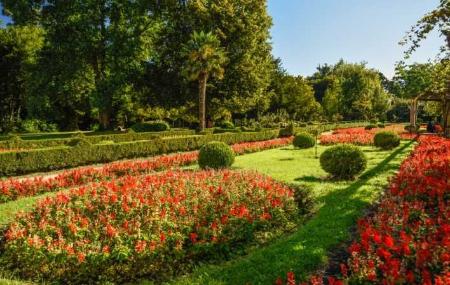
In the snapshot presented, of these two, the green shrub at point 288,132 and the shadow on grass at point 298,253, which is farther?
the green shrub at point 288,132

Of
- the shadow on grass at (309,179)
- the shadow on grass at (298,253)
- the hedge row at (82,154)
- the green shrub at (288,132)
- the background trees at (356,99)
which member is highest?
the background trees at (356,99)

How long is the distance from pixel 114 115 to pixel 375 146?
38.7m

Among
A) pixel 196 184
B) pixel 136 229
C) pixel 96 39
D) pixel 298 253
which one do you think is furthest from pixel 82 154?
pixel 96 39

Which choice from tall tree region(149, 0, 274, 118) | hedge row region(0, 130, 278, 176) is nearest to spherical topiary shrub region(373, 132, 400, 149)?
hedge row region(0, 130, 278, 176)

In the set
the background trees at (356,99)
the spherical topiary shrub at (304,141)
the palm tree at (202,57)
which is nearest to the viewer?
the spherical topiary shrub at (304,141)

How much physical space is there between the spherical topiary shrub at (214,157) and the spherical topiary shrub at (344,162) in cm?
401

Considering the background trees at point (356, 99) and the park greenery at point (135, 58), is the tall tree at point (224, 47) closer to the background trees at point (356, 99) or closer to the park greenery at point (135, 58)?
the park greenery at point (135, 58)

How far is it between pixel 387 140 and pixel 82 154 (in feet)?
59.9

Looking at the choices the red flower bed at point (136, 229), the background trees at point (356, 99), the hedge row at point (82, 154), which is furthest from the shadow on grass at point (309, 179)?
the background trees at point (356, 99)

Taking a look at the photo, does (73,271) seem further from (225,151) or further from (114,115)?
(114,115)

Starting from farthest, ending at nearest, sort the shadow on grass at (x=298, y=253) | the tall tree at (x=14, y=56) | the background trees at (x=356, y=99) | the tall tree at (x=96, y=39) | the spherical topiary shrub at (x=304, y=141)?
the background trees at (x=356, y=99) < the tall tree at (x=14, y=56) < the tall tree at (x=96, y=39) < the spherical topiary shrub at (x=304, y=141) < the shadow on grass at (x=298, y=253)

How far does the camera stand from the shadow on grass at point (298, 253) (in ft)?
18.4

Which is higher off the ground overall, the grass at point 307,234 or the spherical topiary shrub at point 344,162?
the spherical topiary shrub at point 344,162

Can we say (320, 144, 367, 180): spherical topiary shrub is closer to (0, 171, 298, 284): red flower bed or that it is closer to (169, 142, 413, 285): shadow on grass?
(169, 142, 413, 285): shadow on grass
